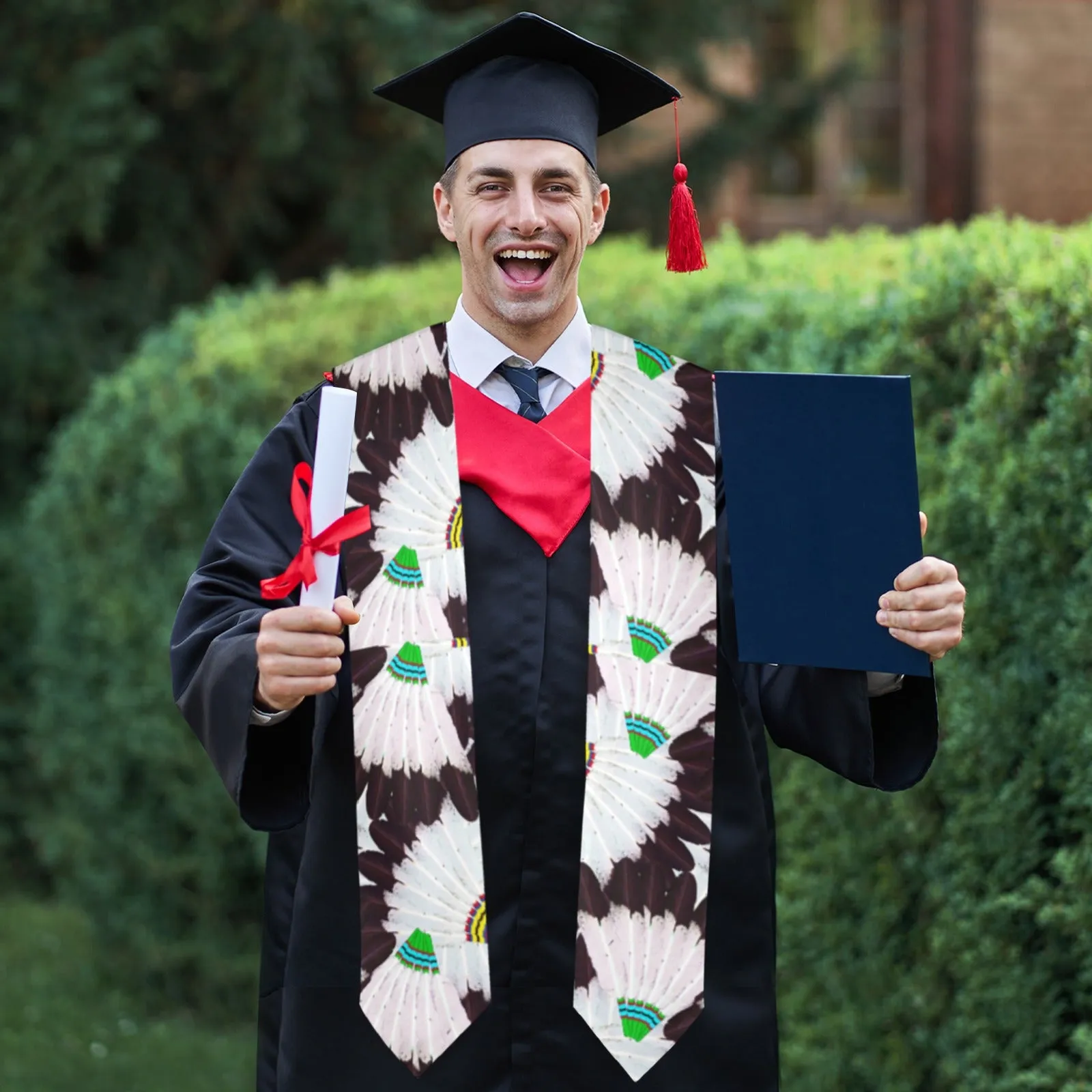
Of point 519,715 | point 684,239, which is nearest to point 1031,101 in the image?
point 684,239

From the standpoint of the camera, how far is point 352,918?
250cm

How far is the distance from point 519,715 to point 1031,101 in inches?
423

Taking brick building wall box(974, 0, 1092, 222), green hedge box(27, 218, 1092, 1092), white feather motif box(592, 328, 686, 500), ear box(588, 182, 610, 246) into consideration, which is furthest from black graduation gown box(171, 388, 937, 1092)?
brick building wall box(974, 0, 1092, 222)

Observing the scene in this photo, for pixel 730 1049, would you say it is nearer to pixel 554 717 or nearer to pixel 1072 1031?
pixel 554 717

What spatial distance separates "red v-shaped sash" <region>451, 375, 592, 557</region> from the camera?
2547 millimetres

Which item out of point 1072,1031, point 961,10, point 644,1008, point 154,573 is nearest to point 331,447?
point 644,1008

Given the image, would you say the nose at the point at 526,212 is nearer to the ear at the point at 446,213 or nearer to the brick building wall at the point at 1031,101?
the ear at the point at 446,213

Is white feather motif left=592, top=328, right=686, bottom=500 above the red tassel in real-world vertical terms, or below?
below

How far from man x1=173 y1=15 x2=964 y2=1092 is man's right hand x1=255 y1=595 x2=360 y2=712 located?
14cm

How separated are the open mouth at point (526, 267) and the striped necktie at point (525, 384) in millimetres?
133

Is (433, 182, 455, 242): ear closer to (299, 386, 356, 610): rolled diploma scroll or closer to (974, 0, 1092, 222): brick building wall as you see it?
(299, 386, 356, 610): rolled diploma scroll

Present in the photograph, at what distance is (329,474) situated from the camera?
7.30 ft

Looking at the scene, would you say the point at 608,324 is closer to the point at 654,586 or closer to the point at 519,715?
the point at 654,586

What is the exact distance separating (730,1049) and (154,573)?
13.4 feet
